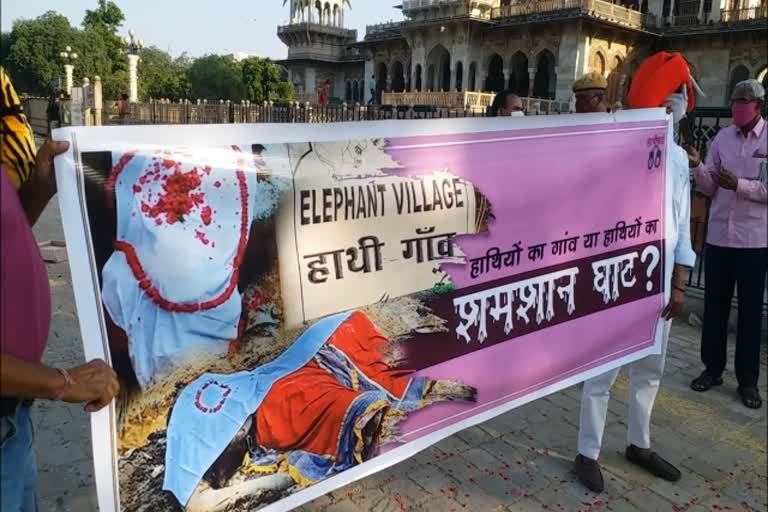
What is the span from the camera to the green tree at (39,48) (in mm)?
49125

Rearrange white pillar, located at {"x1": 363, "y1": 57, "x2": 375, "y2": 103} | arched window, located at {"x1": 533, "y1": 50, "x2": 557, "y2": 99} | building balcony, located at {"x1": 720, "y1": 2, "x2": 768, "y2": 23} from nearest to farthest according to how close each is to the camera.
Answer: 1. building balcony, located at {"x1": 720, "y1": 2, "x2": 768, "y2": 23}
2. arched window, located at {"x1": 533, "y1": 50, "x2": 557, "y2": 99}
3. white pillar, located at {"x1": 363, "y1": 57, "x2": 375, "y2": 103}

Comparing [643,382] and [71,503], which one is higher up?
[643,382]

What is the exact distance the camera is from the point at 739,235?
4.06 meters

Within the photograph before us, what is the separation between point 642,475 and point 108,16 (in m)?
68.4

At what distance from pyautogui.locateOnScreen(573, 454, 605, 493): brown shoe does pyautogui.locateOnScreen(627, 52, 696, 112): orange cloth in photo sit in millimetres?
1784

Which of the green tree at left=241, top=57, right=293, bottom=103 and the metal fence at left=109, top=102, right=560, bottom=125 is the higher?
the green tree at left=241, top=57, right=293, bottom=103

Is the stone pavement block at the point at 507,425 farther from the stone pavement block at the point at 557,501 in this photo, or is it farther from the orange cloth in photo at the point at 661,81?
the orange cloth in photo at the point at 661,81

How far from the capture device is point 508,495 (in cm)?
297

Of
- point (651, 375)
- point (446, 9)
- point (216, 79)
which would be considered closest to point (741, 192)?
point (651, 375)

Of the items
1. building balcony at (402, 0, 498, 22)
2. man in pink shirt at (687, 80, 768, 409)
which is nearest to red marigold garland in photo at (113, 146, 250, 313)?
man in pink shirt at (687, 80, 768, 409)

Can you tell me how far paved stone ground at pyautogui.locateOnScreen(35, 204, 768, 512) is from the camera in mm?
2904

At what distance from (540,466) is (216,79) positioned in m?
55.2

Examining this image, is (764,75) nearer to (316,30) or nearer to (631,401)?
(631,401)

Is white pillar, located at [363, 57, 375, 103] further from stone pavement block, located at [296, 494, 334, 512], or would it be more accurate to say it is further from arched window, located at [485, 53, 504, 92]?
stone pavement block, located at [296, 494, 334, 512]
